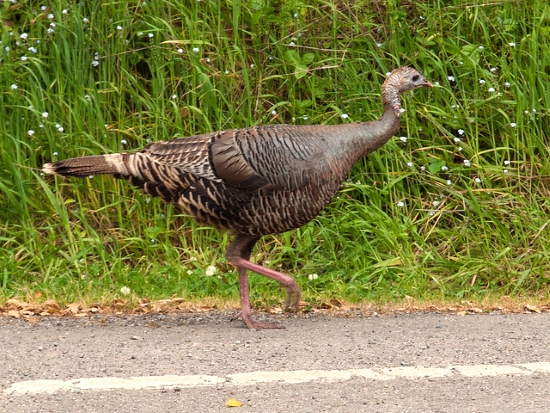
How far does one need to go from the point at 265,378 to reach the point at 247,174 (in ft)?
5.04

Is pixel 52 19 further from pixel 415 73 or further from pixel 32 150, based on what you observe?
pixel 415 73

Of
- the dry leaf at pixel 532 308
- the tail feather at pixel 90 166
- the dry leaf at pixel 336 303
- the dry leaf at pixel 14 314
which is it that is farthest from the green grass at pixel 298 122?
the tail feather at pixel 90 166

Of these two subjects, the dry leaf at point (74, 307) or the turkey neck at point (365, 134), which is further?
the turkey neck at point (365, 134)

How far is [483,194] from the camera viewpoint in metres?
7.10

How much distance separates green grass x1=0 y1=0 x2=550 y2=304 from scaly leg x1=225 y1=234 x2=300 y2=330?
64 centimetres

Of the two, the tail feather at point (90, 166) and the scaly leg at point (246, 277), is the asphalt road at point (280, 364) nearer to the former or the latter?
the scaly leg at point (246, 277)

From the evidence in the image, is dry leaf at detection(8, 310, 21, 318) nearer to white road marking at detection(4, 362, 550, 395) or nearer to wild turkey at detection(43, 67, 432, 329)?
wild turkey at detection(43, 67, 432, 329)

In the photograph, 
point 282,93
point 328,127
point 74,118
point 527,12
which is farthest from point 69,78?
point 527,12

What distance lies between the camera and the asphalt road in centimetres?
388

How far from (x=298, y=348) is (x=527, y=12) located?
4.38 metres

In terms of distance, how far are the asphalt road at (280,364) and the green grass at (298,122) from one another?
1.01 meters

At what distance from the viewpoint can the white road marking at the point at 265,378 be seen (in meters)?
4.02

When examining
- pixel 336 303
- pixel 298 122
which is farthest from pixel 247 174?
pixel 298 122

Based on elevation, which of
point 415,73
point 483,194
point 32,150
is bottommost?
point 483,194
